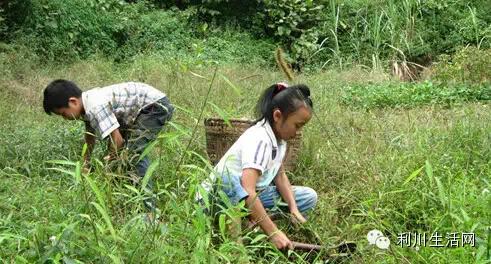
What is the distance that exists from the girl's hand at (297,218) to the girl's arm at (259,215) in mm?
395

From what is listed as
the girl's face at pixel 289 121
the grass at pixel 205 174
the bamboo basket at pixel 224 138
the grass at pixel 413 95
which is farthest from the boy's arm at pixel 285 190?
the grass at pixel 413 95

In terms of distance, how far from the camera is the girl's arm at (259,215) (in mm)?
2922

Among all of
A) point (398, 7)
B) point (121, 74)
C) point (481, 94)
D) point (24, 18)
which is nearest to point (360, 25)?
point (398, 7)

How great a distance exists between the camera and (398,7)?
10.2 m

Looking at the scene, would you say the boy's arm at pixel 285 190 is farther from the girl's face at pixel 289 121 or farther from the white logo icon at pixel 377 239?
the white logo icon at pixel 377 239

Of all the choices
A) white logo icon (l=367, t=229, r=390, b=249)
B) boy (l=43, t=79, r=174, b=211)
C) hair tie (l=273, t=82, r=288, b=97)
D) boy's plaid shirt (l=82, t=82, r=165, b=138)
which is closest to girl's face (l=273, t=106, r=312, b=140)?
hair tie (l=273, t=82, r=288, b=97)

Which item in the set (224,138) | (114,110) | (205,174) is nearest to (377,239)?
(205,174)

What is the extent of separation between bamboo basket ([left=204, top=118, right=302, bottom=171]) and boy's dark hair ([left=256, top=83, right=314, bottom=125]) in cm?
93

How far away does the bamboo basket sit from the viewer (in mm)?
4277

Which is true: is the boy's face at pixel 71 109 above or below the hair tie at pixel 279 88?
below

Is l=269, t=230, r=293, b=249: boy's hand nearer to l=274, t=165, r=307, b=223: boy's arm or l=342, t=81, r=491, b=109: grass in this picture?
l=274, t=165, r=307, b=223: boy's arm

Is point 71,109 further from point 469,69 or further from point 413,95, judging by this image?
point 469,69

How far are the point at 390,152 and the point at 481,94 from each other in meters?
2.98

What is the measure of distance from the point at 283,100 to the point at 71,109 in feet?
4.43
